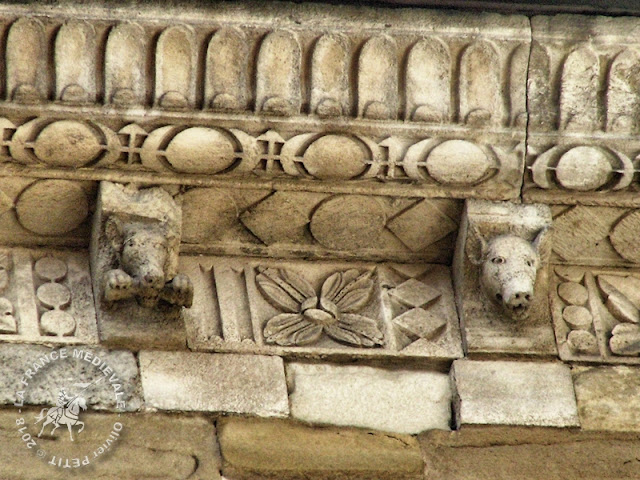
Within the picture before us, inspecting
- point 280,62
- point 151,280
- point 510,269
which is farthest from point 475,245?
point 151,280

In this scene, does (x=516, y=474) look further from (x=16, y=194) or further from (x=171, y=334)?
(x=16, y=194)

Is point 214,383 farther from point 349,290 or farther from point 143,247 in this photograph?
point 349,290

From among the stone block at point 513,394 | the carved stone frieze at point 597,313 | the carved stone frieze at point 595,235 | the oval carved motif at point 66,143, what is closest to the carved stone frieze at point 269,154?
the oval carved motif at point 66,143

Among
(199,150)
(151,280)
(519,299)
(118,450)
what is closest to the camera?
(118,450)

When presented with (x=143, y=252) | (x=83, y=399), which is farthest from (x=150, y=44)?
(x=83, y=399)

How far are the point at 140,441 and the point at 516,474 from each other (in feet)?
3.42

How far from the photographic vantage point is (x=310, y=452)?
502 cm

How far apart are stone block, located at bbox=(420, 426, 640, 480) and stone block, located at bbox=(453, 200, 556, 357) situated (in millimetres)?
269

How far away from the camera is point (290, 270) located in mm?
5465

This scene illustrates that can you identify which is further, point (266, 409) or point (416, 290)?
point (416, 290)

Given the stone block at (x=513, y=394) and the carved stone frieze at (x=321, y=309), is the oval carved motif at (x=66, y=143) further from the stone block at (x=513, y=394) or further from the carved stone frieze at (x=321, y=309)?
the stone block at (x=513, y=394)

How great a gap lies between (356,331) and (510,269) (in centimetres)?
48

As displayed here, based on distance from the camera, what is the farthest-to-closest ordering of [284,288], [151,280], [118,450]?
[284,288] → [151,280] → [118,450]

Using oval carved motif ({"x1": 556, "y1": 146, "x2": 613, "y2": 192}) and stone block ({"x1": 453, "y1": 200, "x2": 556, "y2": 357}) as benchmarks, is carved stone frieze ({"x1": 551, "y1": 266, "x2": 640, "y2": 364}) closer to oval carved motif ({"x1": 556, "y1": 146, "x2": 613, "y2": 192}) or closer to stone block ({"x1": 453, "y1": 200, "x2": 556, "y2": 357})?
stone block ({"x1": 453, "y1": 200, "x2": 556, "y2": 357})
